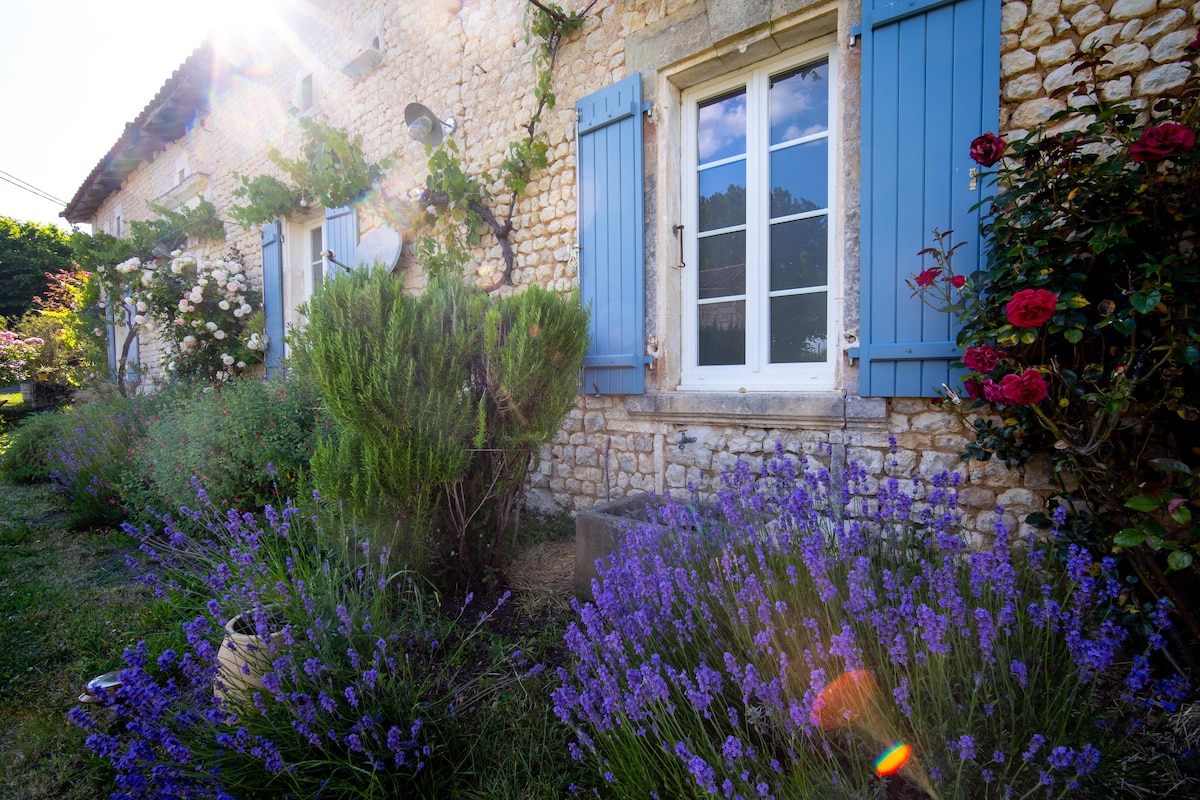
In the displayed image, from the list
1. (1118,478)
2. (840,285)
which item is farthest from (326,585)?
(1118,478)

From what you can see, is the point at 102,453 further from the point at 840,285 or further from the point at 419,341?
the point at 840,285

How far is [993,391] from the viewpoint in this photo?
219 centimetres

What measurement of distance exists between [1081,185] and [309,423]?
4.49 metres

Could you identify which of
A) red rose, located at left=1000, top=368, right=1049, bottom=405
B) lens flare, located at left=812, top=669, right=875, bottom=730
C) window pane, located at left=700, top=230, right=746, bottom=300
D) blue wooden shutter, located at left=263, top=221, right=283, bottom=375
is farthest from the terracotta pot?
blue wooden shutter, located at left=263, top=221, right=283, bottom=375

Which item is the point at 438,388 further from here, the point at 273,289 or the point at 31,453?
the point at 31,453

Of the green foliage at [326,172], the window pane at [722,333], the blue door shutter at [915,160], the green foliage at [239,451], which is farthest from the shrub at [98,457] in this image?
the blue door shutter at [915,160]

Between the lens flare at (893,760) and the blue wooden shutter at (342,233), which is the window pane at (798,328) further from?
the blue wooden shutter at (342,233)

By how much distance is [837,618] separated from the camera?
67.0 inches

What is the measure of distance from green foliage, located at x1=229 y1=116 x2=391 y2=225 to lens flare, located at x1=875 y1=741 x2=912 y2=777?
5.94m

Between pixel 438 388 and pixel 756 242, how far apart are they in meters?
2.09

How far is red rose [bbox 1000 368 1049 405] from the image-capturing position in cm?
202

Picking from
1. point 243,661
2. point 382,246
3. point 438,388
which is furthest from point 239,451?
point 382,246

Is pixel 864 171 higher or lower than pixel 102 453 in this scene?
higher

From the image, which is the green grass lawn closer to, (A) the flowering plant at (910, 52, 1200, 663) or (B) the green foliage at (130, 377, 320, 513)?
(B) the green foliage at (130, 377, 320, 513)
